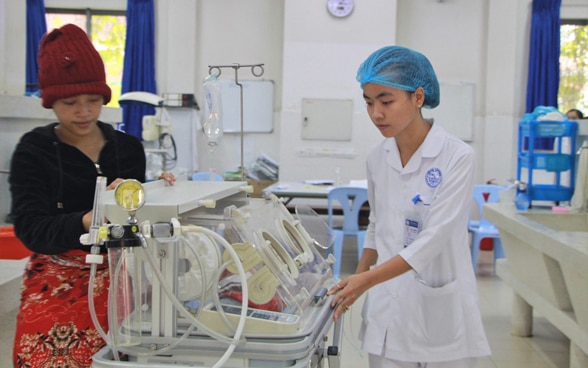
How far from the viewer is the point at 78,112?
1451 mm

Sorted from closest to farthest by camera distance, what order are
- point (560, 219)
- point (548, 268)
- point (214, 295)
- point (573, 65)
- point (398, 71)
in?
point (214, 295)
point (398, 71)
point (548, 268)
point (560, 219)
point (573, 65)

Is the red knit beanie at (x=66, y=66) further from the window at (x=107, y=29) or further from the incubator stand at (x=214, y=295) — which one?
the window at (x=107, y=29)

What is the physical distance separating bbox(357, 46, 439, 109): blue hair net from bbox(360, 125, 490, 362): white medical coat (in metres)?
0.16

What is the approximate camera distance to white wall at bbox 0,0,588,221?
7.26 meters

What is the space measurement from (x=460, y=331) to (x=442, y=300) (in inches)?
4.1

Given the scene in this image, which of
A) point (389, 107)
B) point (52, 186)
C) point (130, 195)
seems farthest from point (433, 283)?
point (52, 186)

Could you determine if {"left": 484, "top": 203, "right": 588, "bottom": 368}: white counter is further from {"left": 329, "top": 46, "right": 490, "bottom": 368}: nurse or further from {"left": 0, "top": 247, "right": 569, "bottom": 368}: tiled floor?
{"left": 329, "top": 46, "right": 490, "bottom": 368}: nurse

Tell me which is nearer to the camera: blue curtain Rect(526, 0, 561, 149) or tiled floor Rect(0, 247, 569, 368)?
tiled floor Rect(0, 247, 569, 368)

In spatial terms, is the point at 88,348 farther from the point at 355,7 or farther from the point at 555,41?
the point at 555,41

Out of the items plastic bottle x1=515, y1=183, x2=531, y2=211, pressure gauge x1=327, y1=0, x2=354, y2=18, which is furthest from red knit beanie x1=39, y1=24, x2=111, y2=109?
pressure gauge x1=327, y1=0, x2=354, y2=18

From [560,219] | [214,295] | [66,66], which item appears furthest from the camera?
[560,219]

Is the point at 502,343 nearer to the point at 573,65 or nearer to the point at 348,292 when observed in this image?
the point at 348,292

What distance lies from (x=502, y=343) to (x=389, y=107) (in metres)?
2.59

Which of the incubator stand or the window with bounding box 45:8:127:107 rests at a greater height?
the window with bounding box 45:8:127:107
